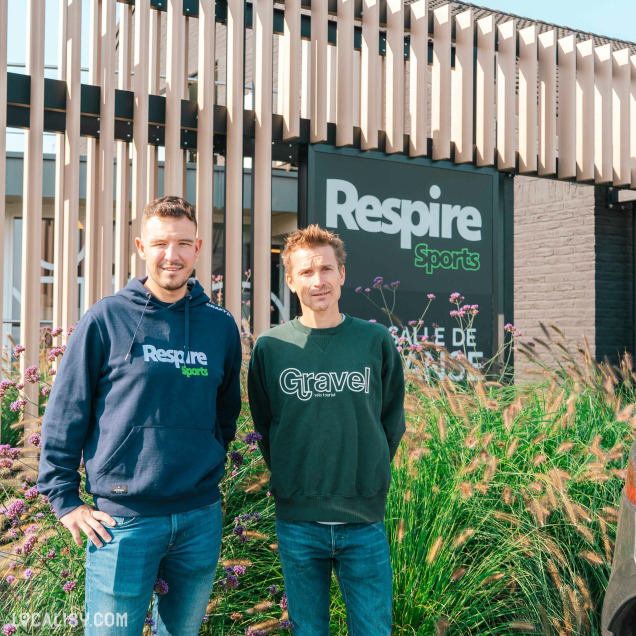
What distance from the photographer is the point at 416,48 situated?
254 inches

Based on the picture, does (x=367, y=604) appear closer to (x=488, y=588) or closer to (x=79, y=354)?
(x=488, y=588)

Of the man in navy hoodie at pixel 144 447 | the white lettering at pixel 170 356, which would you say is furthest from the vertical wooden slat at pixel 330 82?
the white lettering at pixel 170 356

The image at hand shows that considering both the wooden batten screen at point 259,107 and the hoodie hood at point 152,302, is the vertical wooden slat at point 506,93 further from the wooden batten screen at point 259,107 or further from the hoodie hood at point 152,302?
the hoodie hood at point 152,302

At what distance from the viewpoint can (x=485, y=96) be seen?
679cm

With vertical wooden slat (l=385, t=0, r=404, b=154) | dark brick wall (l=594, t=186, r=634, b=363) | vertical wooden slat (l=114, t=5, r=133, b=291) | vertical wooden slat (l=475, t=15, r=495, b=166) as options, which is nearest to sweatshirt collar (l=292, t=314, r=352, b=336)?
vertical wooden slat (l=114, t=5, r=133, b=291)

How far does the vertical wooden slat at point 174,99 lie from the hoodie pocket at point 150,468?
3638mm

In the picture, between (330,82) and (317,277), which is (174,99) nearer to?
(330,82)

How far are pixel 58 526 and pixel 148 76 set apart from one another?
3.79 meters

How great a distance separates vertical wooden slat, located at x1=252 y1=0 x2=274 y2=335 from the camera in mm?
5793

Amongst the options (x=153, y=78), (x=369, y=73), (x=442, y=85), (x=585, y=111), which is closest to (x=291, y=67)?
(x=369, y=73)

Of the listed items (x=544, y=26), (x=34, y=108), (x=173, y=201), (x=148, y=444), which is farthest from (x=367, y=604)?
(x=544, y=26)

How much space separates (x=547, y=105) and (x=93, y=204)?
4.29 meters

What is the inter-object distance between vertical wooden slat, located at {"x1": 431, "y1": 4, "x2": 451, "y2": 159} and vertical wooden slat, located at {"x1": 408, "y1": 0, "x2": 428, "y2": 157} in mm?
147

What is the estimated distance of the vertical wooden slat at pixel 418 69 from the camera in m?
6.41
